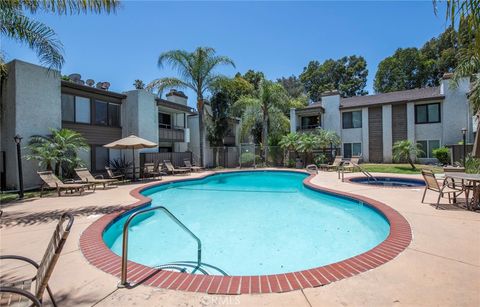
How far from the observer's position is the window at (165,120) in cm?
2297

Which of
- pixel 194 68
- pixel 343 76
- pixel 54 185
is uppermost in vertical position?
pixel 343 76

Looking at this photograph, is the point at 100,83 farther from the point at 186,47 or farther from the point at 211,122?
the point at 211,122

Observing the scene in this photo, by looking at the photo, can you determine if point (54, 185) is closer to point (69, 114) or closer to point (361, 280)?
point (69, 114)

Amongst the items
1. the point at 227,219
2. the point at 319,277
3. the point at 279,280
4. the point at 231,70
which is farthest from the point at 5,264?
the point at 231,70

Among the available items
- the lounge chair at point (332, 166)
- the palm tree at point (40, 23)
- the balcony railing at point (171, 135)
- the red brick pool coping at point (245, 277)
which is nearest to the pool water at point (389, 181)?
the lounge chair at point (332, 166)

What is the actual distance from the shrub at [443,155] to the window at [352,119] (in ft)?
21.7

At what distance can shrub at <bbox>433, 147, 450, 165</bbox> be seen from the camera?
18778 mm

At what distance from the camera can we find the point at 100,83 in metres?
18.5

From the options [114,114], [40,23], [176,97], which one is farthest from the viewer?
[176,97]

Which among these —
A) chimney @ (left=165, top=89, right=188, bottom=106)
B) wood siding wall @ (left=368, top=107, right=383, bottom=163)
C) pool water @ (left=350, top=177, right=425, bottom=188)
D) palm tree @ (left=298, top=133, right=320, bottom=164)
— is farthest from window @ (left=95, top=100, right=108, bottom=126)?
wood siding wall @ (left=368, top=107, right=383, bottom=163)

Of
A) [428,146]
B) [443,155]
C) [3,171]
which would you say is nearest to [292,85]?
[428,146]

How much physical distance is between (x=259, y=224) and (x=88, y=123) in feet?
44.6

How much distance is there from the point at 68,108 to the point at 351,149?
23495 millimetres

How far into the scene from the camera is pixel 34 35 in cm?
864
